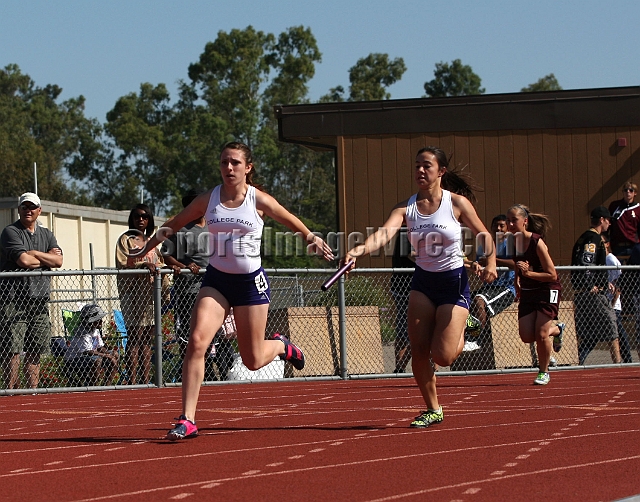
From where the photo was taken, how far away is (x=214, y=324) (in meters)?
7.24

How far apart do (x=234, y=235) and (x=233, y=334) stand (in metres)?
5.32

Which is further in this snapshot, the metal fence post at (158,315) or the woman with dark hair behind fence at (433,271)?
the metal fence post at (158,315)

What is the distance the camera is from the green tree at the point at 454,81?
88062mm

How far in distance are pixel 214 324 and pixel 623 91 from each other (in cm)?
1522

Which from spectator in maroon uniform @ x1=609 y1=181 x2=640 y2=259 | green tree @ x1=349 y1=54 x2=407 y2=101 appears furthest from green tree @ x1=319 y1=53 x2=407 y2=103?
spectator in maroon uniform @ x1=609 y1=181 x2=640 y2=259

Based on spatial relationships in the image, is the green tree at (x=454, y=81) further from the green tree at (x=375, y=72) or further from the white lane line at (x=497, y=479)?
the white lane line at (x=497, y=479)

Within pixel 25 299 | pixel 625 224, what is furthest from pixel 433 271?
pixel 625 224

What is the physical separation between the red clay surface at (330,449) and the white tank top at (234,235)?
1240mm

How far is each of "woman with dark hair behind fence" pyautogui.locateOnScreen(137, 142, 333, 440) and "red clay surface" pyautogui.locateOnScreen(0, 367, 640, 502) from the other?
749mm

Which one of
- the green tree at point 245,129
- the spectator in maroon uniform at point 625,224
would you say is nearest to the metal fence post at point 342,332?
the spectator in maroon uniform at point 625,224

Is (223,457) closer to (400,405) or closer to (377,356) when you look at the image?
(400,405)

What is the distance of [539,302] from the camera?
11.7 metres

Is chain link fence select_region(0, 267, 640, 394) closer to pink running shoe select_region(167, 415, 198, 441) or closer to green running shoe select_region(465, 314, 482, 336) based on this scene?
green running shoe select_region(465, 314, 482, 336)

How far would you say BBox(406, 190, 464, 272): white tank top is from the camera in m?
7.79
